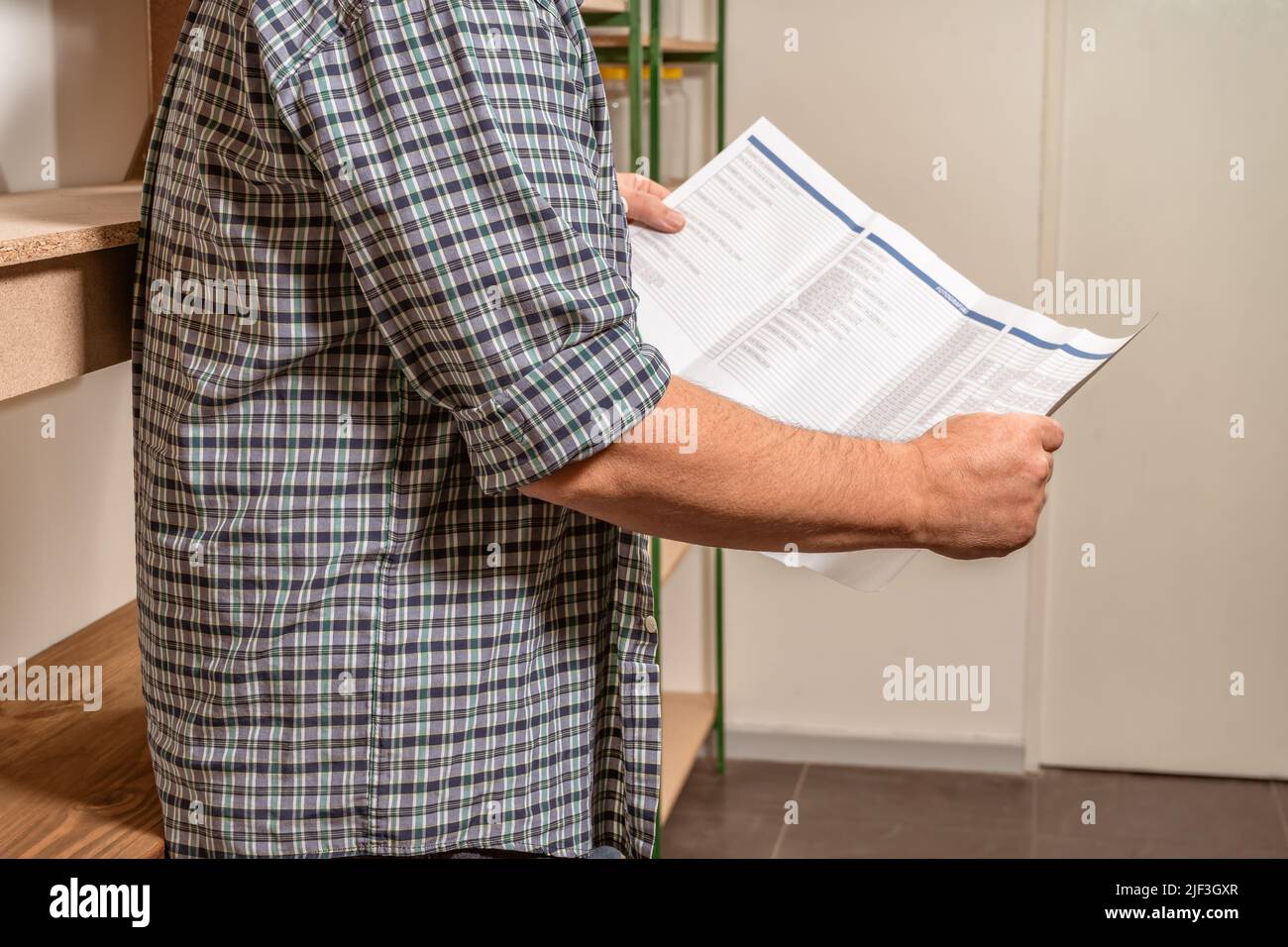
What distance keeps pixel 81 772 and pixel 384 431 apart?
451mm

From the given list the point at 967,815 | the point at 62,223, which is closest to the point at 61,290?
the point at 62,223

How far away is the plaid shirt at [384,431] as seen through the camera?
62 cm

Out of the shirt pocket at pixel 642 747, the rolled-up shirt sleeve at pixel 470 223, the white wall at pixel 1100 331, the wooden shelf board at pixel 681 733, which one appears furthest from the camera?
the white wall at pixel 1100 331

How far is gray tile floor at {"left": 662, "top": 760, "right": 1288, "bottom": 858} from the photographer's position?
2086mm

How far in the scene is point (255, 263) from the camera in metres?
0.67

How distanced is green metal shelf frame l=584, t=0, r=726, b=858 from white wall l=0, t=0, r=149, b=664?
1.96 ft

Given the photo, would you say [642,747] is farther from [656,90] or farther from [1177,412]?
[1177,412]

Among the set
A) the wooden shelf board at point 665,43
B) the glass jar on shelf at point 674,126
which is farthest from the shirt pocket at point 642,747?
the glass jar on shelf at point 674,126

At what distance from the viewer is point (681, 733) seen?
2.27m

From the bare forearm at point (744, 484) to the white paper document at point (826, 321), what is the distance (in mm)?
61

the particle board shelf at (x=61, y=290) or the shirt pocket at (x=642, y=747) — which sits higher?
the particle board shelf at (x=61, y=290)

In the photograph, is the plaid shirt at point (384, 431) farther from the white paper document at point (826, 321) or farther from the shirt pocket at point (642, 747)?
the white paper document at point (826, 321)

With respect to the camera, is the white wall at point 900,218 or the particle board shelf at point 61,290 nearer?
the particle board shelf at point 61,290

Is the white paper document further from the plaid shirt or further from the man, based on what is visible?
the plaid shirt
